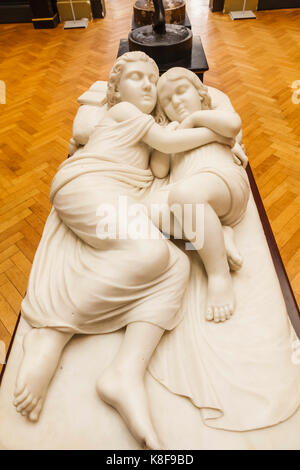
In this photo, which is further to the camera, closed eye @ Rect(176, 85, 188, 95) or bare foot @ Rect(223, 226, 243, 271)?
closed eye @ Rect(176, 85, 188, 95)

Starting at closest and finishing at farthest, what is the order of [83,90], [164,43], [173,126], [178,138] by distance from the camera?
[178,138], [173,126], [164,43], [83,90]

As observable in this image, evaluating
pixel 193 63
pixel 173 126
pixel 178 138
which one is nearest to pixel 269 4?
pixel 193 63

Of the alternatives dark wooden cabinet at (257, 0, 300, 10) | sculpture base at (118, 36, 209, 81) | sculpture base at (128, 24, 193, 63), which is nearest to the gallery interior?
sculpture base at (118, 36, 209, 81)

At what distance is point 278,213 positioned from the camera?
2.69 meters

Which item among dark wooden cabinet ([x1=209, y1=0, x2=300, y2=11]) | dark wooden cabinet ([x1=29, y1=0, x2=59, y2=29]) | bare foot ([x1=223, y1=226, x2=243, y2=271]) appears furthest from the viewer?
dark wooden cabinet ([x1=209, y1=0, x2=300, y2=11])

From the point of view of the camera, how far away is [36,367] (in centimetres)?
128

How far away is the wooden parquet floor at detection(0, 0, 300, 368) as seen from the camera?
2615mm

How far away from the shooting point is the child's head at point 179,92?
188 centimetres

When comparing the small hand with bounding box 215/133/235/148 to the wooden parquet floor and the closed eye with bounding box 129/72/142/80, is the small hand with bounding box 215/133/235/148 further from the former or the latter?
the wooden parquet floor

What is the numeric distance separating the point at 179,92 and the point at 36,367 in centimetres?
156

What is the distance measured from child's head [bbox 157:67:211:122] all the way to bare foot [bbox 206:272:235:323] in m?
0.96

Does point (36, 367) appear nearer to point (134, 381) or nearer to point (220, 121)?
point (134, 381)

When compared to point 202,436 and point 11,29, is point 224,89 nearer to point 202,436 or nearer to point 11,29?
point 202,436

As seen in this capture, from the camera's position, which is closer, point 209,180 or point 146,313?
point 146,313
